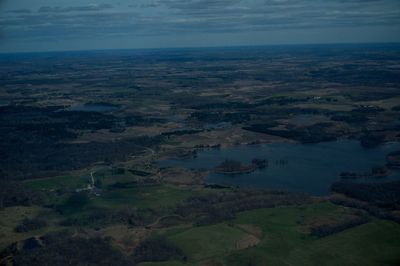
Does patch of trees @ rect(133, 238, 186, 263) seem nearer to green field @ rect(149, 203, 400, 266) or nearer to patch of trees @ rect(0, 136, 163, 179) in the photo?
green field @ rect(149, 203, 400, 266)

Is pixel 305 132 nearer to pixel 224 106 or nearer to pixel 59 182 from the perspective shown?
pixel 224 106

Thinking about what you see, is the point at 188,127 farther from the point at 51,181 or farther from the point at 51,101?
the point at 51,101

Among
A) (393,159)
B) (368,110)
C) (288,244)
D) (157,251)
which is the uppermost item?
A: (368,110)

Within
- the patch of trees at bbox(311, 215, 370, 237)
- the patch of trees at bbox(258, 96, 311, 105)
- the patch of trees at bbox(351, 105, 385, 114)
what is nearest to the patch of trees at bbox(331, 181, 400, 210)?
the patch of trees at bbox(311, 215, 370, 237)

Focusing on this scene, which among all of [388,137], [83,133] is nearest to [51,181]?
[83,133]

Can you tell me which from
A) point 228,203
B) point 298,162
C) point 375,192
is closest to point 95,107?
point 298,162
